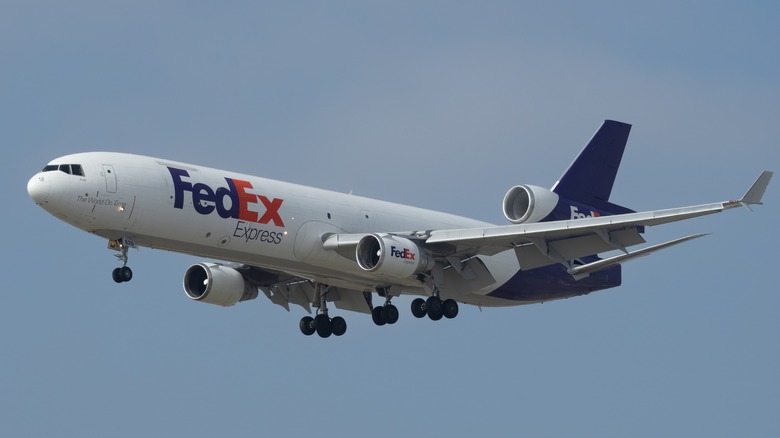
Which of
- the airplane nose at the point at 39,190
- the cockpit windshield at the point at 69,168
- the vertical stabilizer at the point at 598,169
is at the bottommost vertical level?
the airplane nose at the point at 39,190

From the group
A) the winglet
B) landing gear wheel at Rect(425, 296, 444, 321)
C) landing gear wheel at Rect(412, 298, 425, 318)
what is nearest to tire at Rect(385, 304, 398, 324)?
landing gear wheel at Rect(412, 298, 425, 318)

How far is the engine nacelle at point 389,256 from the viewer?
2008 inches

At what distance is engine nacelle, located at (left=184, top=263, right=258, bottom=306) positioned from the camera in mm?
56250

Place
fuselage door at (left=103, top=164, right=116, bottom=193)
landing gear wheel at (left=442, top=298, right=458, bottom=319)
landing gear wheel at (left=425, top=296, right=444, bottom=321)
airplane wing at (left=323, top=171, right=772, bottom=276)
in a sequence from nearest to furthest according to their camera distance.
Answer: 1. fuselage door at (left=103, top=164, right=116, bottom=193)
2. airplane wing at (left=323, top=171, right=772, bottom=276)
3. landing gear wheel at (left=425, top=296, right=444, bottom=321)
4. landing gear wheel at (left=442, top=298, right=458, bottom=319)

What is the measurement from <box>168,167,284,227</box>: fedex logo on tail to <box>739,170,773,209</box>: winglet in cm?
1520

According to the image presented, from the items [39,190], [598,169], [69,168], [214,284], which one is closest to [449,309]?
[214,284]

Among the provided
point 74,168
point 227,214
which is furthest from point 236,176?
point 74,168

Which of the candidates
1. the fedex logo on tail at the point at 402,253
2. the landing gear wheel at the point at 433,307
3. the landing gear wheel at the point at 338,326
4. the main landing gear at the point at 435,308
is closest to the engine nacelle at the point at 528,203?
the main landing gear at the point at 435,308

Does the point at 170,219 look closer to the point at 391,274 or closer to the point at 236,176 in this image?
the point at 236,176

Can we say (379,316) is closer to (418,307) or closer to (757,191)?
(418,307)

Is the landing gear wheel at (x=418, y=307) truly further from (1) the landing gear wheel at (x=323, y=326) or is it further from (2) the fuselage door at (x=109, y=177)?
(2) the fuselage door at (x=109, y=177)

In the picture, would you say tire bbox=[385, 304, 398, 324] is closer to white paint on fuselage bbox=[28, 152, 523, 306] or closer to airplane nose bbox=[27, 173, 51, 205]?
white paint on fuselage bbox=[28, 152, 523, 306]

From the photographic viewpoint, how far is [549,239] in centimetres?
5206

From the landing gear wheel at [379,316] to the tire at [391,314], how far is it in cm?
13
